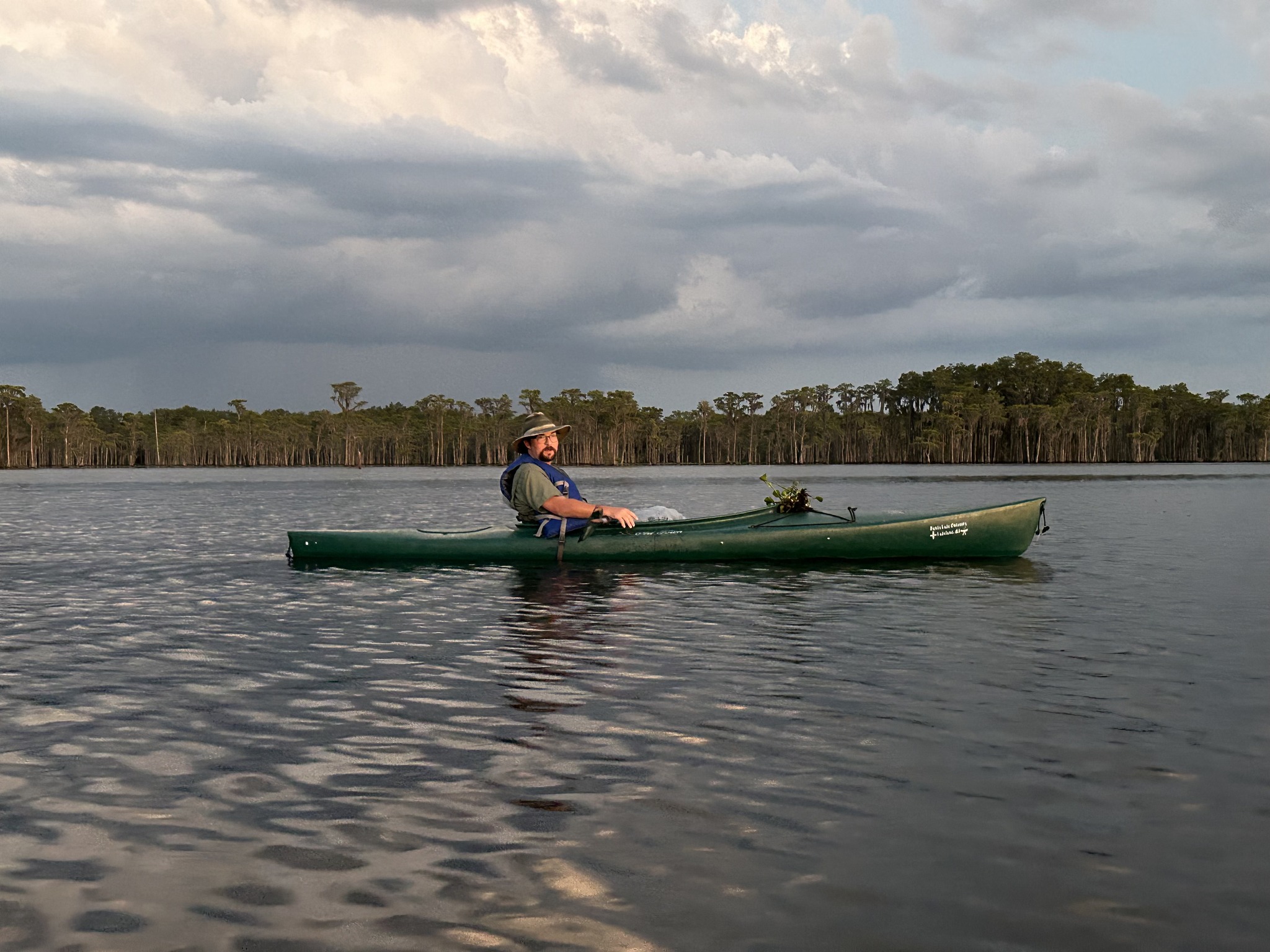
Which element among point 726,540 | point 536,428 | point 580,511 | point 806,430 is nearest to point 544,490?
point 580,511

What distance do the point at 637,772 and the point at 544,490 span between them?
1065 centimetres

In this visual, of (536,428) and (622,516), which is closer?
(536,428)

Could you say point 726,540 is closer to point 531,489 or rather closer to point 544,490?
point 544,490

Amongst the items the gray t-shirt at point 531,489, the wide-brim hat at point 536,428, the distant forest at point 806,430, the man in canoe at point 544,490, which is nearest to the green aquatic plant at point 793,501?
the man in canoe at point 544,490

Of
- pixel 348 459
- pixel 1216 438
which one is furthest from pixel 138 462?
pixel 1216 438

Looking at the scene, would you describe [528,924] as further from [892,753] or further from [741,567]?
[741,567]

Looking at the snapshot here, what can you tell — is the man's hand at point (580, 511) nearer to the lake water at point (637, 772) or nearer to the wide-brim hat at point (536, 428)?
the wide-brim hat at point (536, 428)

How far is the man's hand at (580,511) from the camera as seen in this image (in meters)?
16.3

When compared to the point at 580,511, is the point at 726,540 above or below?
below

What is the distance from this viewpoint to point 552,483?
662 inches

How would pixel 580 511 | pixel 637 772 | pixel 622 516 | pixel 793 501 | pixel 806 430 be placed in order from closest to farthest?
pixel 637 772, pixel 622 516, pixel 580 511, pixel 793 501, pixel 806 430

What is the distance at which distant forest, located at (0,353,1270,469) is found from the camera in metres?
165

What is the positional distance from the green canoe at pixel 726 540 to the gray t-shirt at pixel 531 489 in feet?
2.40

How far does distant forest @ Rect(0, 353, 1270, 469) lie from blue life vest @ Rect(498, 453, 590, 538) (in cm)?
15005
